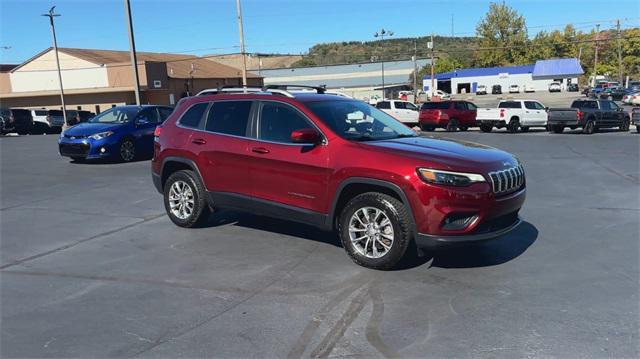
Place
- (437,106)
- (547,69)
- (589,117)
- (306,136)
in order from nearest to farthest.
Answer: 1. (306,136)
2. (589,117)
3. (437,106)
4. (547,69)

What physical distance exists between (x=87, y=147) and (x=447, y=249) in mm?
11323

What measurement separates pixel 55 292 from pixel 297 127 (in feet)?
9.54

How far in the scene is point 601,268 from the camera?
17.2 feet

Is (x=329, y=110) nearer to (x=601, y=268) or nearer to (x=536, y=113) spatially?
(x=601, y=268)

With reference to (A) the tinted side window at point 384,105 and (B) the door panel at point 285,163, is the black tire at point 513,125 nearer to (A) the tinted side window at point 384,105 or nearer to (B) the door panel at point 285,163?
(A) the tinted side window at point 384,105

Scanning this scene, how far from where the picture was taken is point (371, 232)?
525cm

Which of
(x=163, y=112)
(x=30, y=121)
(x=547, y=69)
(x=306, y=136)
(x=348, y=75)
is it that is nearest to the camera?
(x=306, y=136)

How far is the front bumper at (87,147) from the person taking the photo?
44.2ft

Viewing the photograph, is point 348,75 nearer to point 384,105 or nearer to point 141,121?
point 384,105

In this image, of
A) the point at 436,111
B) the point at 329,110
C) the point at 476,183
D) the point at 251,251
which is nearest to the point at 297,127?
the point at 329,110

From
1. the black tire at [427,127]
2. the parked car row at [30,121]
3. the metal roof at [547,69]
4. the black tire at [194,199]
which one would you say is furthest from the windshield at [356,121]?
the metal roof at [547,69]

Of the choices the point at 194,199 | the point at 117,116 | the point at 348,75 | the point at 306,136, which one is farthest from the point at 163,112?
the point at 348,75

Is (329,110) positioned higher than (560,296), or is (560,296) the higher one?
(329,110)

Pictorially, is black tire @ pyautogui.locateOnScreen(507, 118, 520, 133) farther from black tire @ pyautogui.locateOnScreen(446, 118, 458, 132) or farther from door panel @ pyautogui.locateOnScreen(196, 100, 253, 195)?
door panel @ pyautogui.locateOnScreen(196, 100, 253, 195)
